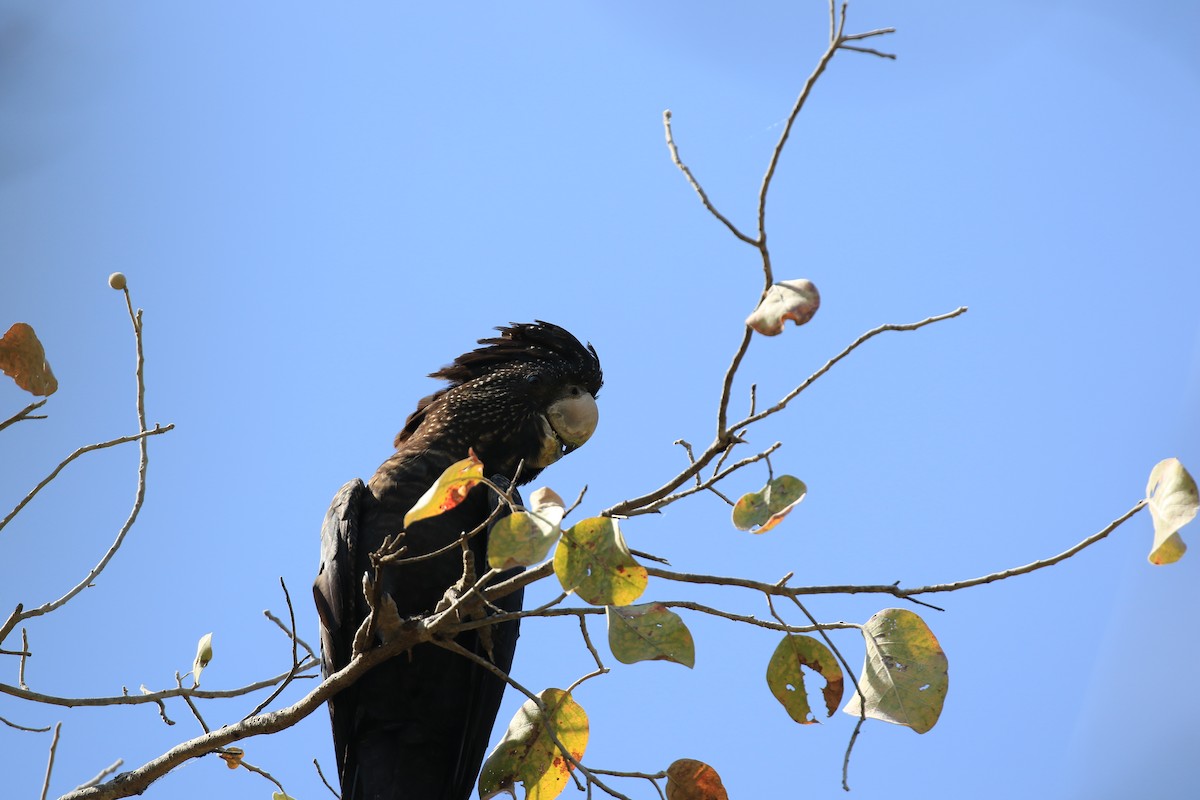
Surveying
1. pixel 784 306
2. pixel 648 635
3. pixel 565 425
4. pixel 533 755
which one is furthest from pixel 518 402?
pixel 784 306

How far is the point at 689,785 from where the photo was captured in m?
2.25

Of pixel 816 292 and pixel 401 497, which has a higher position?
pixel 401 497

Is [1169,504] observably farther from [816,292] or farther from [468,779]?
[468,779]

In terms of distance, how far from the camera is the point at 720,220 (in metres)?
1.88

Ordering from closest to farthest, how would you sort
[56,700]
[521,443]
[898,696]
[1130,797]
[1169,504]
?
[1169,504] < [898,696] < [56,700] < [521,443] < [1130,797]

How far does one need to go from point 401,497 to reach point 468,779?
85 centimetres

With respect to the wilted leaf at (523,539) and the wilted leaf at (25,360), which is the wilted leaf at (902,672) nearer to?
the wilted leaf at (523,539)

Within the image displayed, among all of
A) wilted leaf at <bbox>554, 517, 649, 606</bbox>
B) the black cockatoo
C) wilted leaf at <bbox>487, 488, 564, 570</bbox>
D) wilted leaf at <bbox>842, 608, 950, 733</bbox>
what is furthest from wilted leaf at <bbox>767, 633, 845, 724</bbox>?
the black cockatoo

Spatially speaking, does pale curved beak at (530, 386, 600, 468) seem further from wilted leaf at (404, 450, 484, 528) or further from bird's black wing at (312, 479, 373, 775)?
wilted leaf at (404, 450, 484, 528)

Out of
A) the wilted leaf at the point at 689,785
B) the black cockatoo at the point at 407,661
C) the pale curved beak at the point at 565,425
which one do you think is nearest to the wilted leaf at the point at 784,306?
the wilted leaf at the point at 689,785

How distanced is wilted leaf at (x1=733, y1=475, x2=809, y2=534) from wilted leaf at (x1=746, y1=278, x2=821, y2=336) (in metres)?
0.29

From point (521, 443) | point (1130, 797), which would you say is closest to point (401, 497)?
point (521, 443)

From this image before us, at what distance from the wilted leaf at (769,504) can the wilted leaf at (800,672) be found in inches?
13.0

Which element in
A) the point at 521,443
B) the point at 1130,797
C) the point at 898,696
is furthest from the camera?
the point at 1130,797
